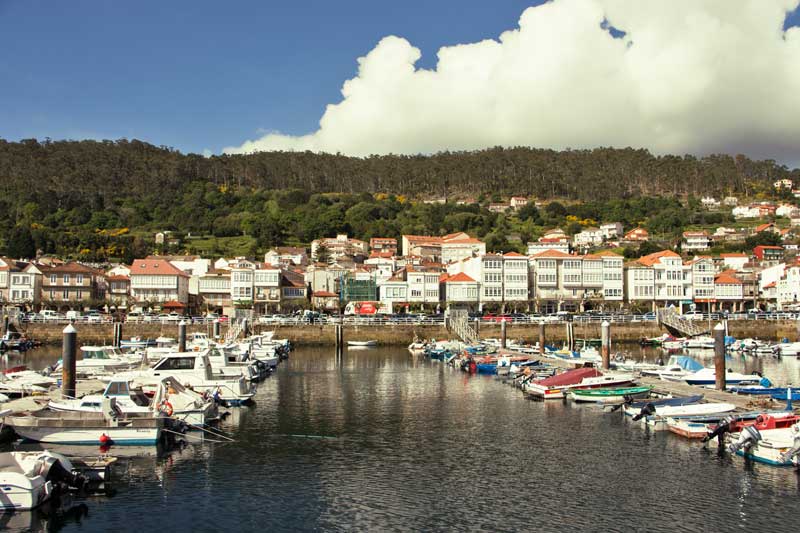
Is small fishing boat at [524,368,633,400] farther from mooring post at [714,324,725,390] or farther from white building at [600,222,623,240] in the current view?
white building at [600,222,623,240]

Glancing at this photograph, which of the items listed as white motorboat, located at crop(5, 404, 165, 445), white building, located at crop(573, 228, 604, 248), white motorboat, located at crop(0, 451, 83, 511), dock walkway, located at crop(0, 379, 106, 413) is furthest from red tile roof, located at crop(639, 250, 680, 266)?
white motorboat, located at crop(0, 451, 83, 511)

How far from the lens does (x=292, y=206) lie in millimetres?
182375

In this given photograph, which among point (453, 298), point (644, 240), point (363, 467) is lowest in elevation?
point (363, 467)

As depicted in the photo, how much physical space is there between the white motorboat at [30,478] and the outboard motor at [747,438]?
2319cm

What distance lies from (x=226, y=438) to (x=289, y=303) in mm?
76925

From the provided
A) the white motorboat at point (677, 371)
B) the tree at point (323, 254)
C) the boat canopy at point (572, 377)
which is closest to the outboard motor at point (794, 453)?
the boat canopy at point (572, 377)

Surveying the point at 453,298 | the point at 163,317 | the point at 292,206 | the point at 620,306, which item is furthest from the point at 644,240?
the point at 163,317

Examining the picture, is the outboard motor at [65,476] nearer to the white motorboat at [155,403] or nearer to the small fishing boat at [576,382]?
the white motorboat at [155,403]

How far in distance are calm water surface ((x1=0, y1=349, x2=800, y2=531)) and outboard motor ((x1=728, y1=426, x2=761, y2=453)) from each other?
0.61 meters

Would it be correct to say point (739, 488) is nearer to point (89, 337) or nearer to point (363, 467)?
point (363, 467)

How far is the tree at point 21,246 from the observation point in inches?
5089

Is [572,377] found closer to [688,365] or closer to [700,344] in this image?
[688,365]

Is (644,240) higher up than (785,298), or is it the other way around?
(644,240)

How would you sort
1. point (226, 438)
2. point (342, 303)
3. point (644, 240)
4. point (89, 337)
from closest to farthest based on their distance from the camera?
point (226, 438)
point (89, 337)
point (342, 303)
point (644, 240)
